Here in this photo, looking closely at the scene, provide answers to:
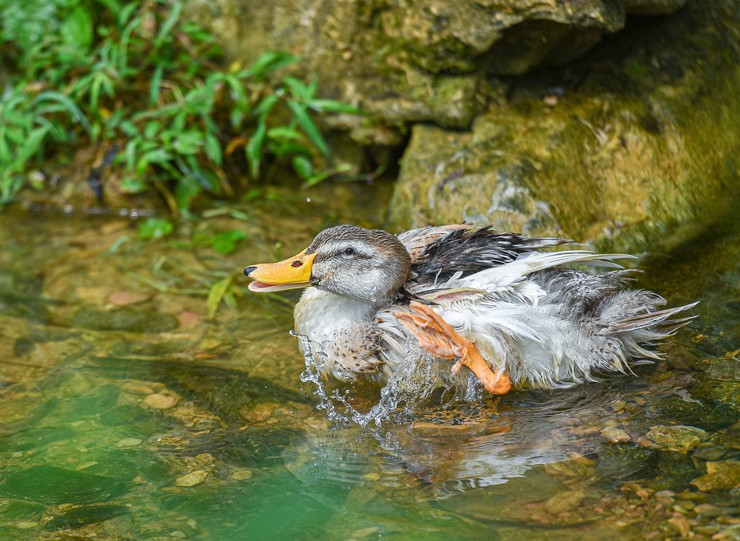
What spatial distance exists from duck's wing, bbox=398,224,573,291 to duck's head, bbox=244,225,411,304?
104 mm

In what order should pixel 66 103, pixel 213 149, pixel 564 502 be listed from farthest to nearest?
pixel 66 103
pixel 213 149
pixel 564 502

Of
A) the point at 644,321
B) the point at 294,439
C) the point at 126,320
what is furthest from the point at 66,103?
the point at 644,321

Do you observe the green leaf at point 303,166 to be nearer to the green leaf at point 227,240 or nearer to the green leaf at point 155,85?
the green leaf at point 227,240

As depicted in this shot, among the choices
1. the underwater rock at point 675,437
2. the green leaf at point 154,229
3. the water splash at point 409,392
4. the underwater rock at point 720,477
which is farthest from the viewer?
the green leaf at point 154,229

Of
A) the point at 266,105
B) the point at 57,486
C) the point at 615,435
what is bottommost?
the point at 57,486

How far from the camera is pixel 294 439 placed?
342 centimetres

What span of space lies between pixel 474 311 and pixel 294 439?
934mm

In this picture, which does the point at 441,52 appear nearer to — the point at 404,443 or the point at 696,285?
the point at 696,285

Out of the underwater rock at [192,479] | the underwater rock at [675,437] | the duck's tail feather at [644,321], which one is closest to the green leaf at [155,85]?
the underwater rock at [192,479]

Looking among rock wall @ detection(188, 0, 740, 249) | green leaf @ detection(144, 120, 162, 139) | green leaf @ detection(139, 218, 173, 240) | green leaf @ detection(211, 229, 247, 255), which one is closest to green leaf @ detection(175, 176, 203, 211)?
green leaf @ detection(139, 218, 173, 240)

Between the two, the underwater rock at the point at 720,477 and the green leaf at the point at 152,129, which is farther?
the green leaf at the point at 152,129

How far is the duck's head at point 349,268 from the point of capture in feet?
12.1

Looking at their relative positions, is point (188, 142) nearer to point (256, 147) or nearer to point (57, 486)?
point (256, 147)

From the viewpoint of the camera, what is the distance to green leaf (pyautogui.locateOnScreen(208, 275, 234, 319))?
461cm
